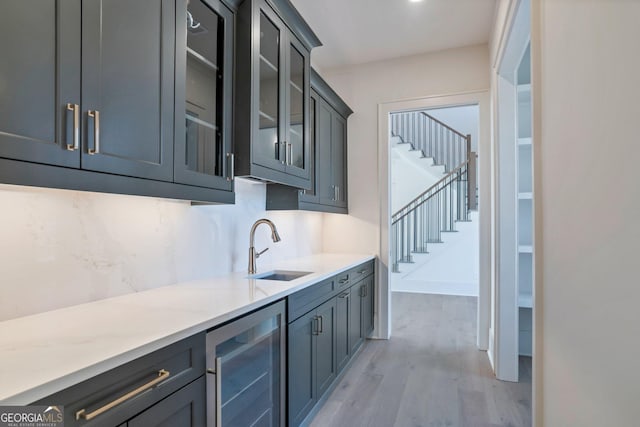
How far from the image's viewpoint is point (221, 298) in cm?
157

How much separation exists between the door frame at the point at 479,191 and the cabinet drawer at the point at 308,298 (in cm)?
142

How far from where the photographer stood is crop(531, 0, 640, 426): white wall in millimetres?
746

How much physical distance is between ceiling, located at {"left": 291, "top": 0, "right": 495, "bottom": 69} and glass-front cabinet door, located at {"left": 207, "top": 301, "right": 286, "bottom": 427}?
8.10ft

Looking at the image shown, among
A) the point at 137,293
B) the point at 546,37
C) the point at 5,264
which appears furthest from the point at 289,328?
the point at 546,37

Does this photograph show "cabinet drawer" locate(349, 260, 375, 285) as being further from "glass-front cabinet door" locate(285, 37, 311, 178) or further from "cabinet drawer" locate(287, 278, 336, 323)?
"glass-front cabinet door" locate(285, 37, 311, 178)

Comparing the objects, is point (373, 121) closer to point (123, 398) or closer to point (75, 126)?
point (75, 126)

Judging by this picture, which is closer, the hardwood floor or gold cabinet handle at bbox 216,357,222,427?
gold cabinet handle at bbox 216,357,222,427

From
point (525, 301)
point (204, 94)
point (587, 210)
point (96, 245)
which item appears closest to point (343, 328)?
point (525, 301)

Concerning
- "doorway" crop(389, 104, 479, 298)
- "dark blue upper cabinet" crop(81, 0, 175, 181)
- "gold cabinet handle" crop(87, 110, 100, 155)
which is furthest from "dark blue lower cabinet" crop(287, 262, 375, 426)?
"doorway" crop(389, 104, 479, 298)

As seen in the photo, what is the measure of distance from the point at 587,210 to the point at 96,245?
5.83 ft

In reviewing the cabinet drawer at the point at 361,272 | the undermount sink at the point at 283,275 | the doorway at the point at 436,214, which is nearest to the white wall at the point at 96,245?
the undermount sink at the point at 283,275

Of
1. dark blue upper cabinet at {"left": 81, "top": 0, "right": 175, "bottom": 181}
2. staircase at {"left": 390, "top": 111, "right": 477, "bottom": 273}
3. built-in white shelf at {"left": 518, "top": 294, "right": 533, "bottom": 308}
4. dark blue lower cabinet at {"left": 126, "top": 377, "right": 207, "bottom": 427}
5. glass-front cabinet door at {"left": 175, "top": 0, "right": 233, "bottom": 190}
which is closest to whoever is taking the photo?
dark blue lower cabinet at {"left": 126, "top": 377, "right": 207, "bottom": 427}

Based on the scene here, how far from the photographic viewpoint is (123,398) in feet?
3.03

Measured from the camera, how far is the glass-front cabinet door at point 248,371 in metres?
1.26
